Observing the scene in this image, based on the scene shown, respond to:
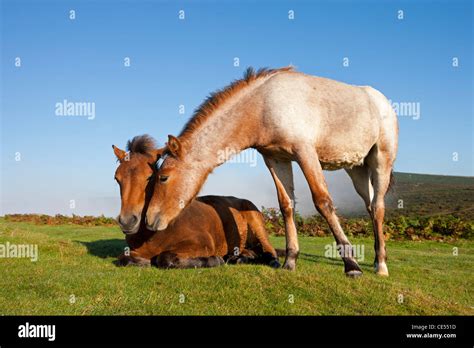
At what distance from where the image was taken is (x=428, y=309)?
5648mm

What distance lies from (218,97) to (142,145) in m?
1.60

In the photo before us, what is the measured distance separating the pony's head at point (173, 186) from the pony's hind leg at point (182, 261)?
63 centimetres

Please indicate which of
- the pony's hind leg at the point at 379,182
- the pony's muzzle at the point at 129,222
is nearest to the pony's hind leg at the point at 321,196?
the pony's hind leg at the point at 379,182

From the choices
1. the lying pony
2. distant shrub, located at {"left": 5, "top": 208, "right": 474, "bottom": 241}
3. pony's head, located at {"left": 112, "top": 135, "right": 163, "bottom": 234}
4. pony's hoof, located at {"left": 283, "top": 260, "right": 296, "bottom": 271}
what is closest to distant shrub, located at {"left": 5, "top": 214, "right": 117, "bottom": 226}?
distant shrub, located at {"left": 5, "top": 208, "right": 474, "bottom": 241}

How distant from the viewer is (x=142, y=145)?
7.96 m

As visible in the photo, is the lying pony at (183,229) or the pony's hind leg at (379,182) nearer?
the lying pony at (183,229)

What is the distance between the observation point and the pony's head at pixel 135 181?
7.30 m

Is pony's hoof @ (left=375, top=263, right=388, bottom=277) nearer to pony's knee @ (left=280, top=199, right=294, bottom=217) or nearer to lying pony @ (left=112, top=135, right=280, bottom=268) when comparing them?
lying pony @ (left=112, top=135, right=280, bottom=268)

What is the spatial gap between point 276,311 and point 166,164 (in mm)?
3085

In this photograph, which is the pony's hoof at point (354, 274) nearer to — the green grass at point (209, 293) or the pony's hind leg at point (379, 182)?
the green grass at point (209, 293)

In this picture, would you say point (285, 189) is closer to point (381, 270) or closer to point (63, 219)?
point (381, 270)

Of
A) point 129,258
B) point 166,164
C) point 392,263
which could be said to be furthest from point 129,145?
point 392,263

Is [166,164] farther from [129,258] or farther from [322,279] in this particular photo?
[322,279]

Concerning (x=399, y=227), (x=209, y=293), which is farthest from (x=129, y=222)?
(x=399, y=227)
